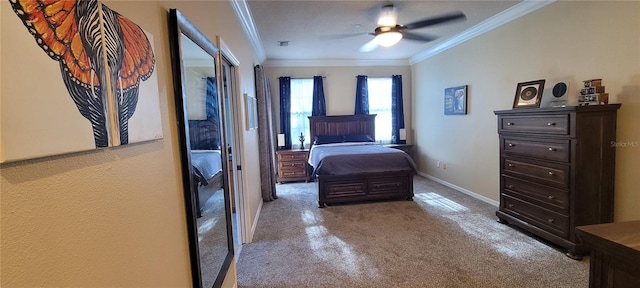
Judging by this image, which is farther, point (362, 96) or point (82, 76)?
point (362, 96)

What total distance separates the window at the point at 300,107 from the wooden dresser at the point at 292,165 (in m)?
0.46

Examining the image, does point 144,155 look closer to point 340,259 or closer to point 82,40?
point 82,40

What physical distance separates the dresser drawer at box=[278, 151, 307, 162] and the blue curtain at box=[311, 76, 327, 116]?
0.97m

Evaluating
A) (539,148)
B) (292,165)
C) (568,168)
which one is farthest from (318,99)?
(568,168)

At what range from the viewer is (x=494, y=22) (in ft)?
12.5

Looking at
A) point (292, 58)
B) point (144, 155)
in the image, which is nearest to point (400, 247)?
point (144, 155)

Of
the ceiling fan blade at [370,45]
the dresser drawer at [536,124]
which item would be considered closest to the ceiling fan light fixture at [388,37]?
the ceiling fan blade at [370,45]

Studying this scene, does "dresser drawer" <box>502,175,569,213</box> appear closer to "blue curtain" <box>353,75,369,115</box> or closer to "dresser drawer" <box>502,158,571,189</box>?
"dresser drawer" <box>502,158,571,189</box>

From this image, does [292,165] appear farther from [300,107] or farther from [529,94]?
[529,94]

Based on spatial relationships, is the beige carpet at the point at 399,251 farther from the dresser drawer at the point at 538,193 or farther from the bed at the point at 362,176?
the dresser drawer at the point at 538,193

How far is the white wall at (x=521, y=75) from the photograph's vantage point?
2.49m

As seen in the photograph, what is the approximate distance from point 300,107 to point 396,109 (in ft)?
7.11

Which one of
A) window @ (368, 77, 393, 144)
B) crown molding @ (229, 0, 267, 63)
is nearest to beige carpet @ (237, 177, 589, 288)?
crown molding @ (229, 0, 267, 63)

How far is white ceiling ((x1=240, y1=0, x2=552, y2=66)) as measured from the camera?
315cm
